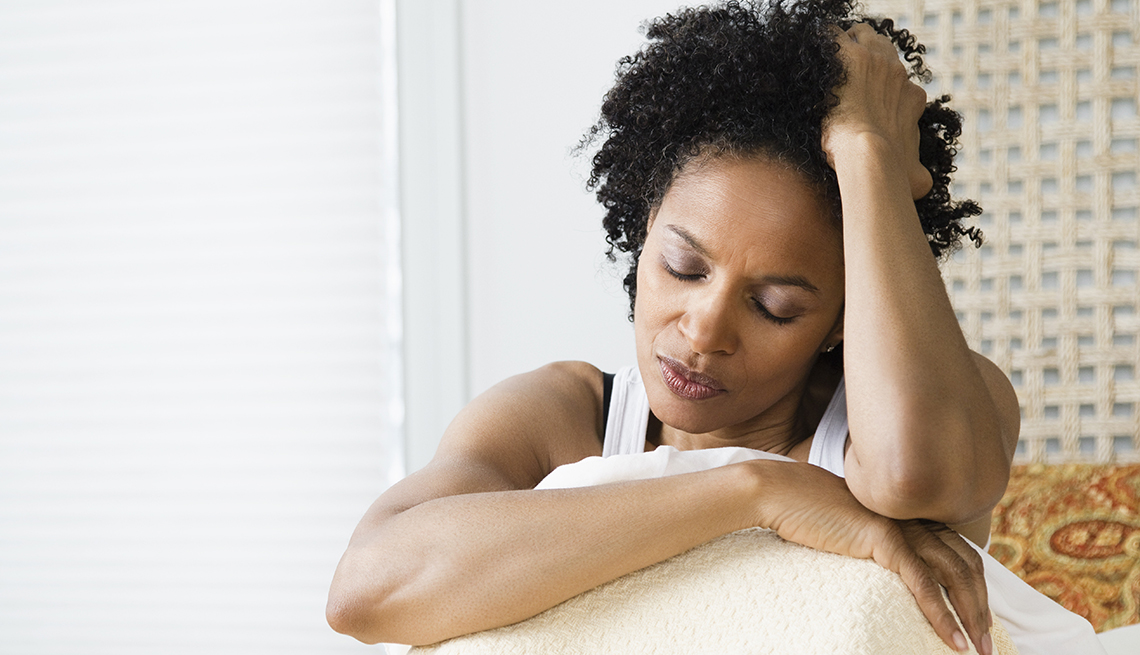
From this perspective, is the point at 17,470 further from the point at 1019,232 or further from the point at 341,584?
the point at 1019,232

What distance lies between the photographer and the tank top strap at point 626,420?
1.30 metres

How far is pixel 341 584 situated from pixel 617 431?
1.73 feet

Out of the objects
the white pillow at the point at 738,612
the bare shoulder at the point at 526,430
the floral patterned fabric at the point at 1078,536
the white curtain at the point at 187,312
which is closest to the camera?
the white pillow at the point at 738,612

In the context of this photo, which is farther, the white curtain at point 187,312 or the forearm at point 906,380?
the white curtain at point 187,312

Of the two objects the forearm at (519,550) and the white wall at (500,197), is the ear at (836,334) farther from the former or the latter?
the white wall at (500,197)

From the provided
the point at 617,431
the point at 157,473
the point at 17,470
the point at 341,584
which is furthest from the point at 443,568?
the point at 17,470

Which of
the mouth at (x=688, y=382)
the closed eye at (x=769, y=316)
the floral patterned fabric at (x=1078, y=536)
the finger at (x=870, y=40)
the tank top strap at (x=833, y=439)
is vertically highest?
the finger at (x=870, y=40)

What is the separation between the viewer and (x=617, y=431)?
→ 132 cm

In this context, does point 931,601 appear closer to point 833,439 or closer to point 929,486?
point 929,486

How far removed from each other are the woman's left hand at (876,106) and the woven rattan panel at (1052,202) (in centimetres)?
81

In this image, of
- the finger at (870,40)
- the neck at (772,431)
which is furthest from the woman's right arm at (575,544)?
the finger at (870,40)

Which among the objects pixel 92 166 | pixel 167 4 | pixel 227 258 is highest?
pixel 167 4

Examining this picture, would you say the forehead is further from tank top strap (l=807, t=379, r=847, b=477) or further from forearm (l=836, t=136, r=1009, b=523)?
tank top strap (l=807, t=379, r=847, b=477)

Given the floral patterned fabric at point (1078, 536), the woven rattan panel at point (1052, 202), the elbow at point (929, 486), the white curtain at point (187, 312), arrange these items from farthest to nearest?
1. the white curtain at point (187, 312)
2. the woven rattan panel at point (1052, 202)
3. the floral patterned fabric at point (1078, 536)
4. the elbow at point (929, 486)
